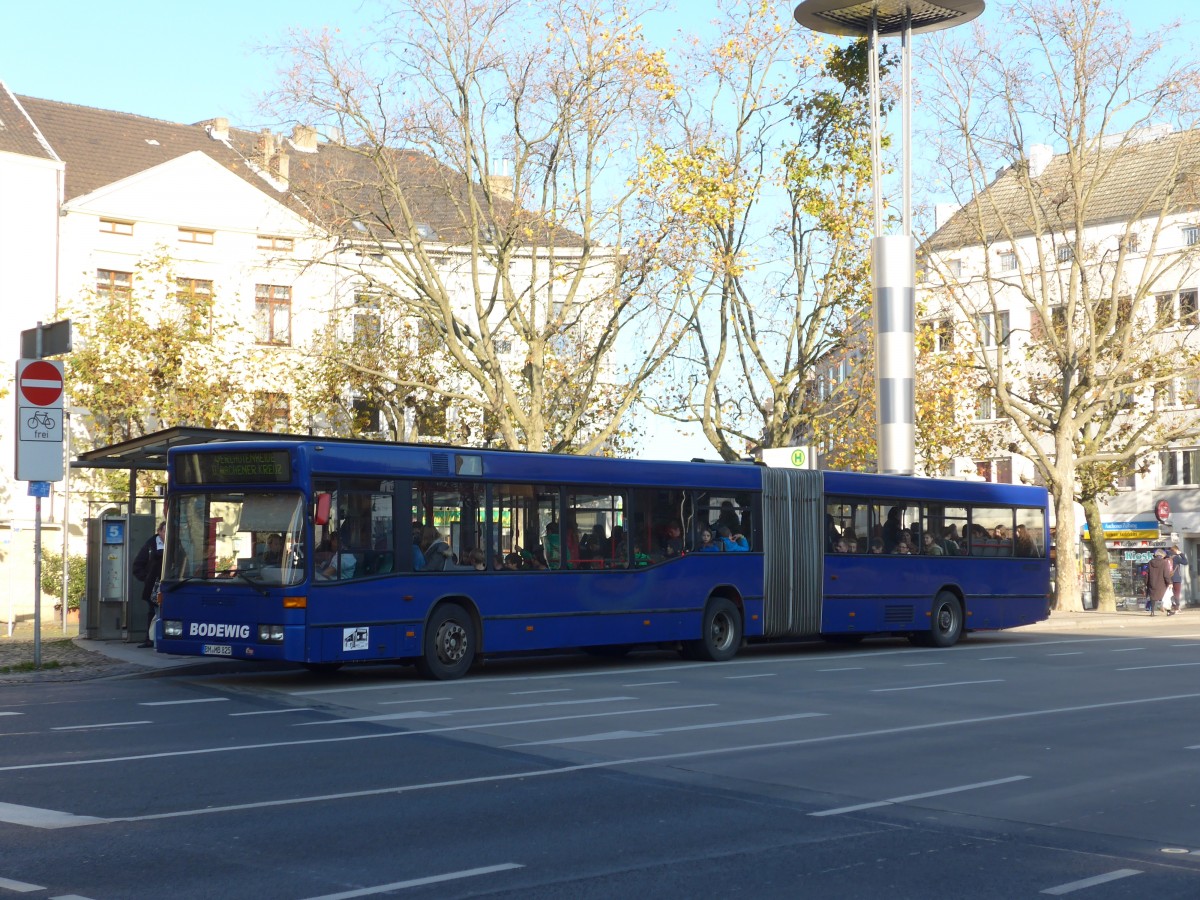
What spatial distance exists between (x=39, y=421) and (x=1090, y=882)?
46.7ft

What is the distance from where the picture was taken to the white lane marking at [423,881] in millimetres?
6852

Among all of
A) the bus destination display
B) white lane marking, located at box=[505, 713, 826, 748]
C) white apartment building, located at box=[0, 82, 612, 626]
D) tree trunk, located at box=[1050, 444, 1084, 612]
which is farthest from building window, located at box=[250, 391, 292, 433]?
white lane marking, located at box=[505, 713, 826, 748]

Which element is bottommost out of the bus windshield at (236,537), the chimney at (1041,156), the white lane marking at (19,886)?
the white lane marking at (19,886)

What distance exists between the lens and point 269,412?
44.2 m

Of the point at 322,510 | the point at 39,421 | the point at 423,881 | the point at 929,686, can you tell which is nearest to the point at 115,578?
the point at 39,421

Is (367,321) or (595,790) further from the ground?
(367,321)

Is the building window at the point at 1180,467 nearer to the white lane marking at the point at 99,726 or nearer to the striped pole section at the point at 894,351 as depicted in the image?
the striped pole section at the point at 894,351

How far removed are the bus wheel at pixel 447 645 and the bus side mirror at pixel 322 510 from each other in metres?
1.99

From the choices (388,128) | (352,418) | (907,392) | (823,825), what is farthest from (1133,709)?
(352,418)

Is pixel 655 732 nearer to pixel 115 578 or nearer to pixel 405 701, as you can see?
pixel 405 701

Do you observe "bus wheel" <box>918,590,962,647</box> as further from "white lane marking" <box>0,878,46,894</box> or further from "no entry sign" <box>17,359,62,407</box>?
"white lane marking" <box>0,878,46,894</box>

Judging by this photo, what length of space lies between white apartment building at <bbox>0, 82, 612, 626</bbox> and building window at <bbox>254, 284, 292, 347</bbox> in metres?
0.05

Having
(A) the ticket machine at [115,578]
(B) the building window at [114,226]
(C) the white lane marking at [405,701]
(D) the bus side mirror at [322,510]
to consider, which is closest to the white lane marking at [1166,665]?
(C) the white lane marking at [405,701]

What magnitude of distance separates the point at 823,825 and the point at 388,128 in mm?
24495
